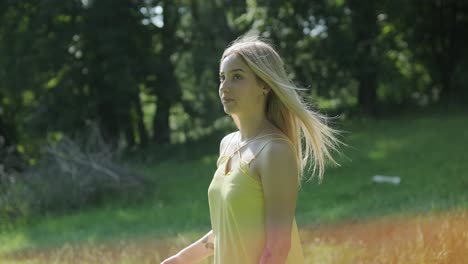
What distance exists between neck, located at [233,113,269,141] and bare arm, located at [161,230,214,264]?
24.2 inches

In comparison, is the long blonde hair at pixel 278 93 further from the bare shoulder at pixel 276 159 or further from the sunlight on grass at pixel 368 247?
the sunlight on grass at pixel 368 247

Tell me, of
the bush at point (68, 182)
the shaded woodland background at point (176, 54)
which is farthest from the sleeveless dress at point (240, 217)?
the shaded woodland background at point (176, 54)

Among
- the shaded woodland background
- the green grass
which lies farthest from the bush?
the shaded woodland background

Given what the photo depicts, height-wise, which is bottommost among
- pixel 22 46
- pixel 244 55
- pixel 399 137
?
pixel 399 137

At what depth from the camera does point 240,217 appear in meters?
2.43

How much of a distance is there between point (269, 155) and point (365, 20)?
22.9 meters

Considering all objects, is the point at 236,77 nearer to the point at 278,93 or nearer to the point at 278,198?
the point at 278,93

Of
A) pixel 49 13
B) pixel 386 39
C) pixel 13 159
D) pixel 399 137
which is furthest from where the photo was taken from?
pixel 386 39

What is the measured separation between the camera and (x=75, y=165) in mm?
15211

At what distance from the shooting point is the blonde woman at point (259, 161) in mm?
2359

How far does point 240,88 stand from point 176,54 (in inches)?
1008

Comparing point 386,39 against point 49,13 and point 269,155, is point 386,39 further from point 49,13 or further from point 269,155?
point 269,155

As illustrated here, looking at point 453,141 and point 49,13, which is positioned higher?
point 49,13

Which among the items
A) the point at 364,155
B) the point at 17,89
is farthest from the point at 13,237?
the point at 17,89
